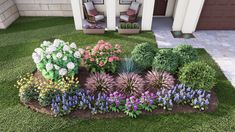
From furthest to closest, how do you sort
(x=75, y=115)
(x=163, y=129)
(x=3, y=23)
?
(x=3, y=23) < (x=75, y=115) < (x=163, y=129)

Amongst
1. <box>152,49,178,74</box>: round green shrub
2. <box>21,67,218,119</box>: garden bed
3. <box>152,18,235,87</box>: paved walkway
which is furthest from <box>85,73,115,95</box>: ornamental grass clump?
<box>152,18,235,87</box>: paved walkway

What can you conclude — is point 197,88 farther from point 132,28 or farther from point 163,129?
point 132,28

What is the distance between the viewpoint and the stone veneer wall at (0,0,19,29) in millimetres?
8943

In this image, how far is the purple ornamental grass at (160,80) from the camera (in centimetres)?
500

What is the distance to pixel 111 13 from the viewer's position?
8.18m

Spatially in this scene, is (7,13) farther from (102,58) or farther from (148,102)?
(148,102)

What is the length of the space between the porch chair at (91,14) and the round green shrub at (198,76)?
19.6ft

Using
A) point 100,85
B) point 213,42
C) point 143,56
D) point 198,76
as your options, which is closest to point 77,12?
point 143,56

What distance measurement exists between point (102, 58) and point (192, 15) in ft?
17.8

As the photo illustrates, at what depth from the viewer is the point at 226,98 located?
5000 mm

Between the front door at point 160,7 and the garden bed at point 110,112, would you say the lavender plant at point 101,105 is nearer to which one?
the garden bed at point 110,112

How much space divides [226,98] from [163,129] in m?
2.37

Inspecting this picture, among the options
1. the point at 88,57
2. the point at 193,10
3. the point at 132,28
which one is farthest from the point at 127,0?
the point at 88,57

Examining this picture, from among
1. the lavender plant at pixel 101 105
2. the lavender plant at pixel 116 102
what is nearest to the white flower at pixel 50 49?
the lavender plant at pixel 101 105
